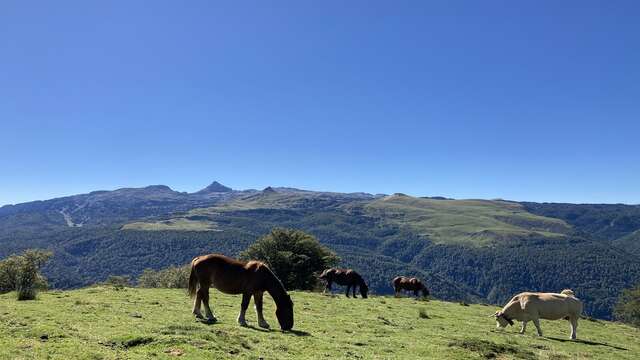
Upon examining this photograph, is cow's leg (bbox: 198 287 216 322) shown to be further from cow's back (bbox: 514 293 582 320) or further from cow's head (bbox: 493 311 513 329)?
cow's back (bbox: 514 293 582 320)

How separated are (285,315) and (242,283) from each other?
2.13 m

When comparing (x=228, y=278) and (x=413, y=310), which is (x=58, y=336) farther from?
(x=413, y=310)

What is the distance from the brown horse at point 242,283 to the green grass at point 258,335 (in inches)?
26.7

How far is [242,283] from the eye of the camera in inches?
695

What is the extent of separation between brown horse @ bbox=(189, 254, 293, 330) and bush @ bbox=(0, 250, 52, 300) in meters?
12.4

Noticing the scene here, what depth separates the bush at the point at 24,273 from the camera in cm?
2544

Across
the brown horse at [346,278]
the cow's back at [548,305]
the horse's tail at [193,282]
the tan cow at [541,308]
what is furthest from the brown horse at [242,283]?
the brown horse at [346,278]

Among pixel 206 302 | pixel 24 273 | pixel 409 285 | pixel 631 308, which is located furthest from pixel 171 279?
pixel 631 308

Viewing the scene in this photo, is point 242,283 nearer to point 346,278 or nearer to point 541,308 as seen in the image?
point 541,308

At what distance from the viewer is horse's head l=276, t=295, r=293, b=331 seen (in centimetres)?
1748

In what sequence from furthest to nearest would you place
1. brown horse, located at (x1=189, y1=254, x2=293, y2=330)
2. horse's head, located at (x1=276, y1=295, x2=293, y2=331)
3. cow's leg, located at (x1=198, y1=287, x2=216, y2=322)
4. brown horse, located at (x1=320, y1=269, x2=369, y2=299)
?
brown horse, located at (x1=320, y1=269, x2=369, y2=299), cow's leg, located at (x1=198, y1=287, x2=216, y2=322), brown horse, located at (x1=189, y1=254, x2=293, y2=330), horse's head, located at (x1=276, y1=295, x2=293, y2=331)

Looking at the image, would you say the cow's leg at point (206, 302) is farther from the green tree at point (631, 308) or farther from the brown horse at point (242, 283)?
the green tree at point (631, 308)

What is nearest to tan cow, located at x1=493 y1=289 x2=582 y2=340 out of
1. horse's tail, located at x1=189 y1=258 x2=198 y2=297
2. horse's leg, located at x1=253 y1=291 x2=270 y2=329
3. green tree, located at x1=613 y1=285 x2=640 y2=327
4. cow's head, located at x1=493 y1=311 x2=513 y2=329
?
cow's head, located at x1=493 y1=311 x2=513 y2=329

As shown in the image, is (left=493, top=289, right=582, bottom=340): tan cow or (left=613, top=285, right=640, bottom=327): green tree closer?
(left=493, top=289, right=582, bottom=340): tan cow
